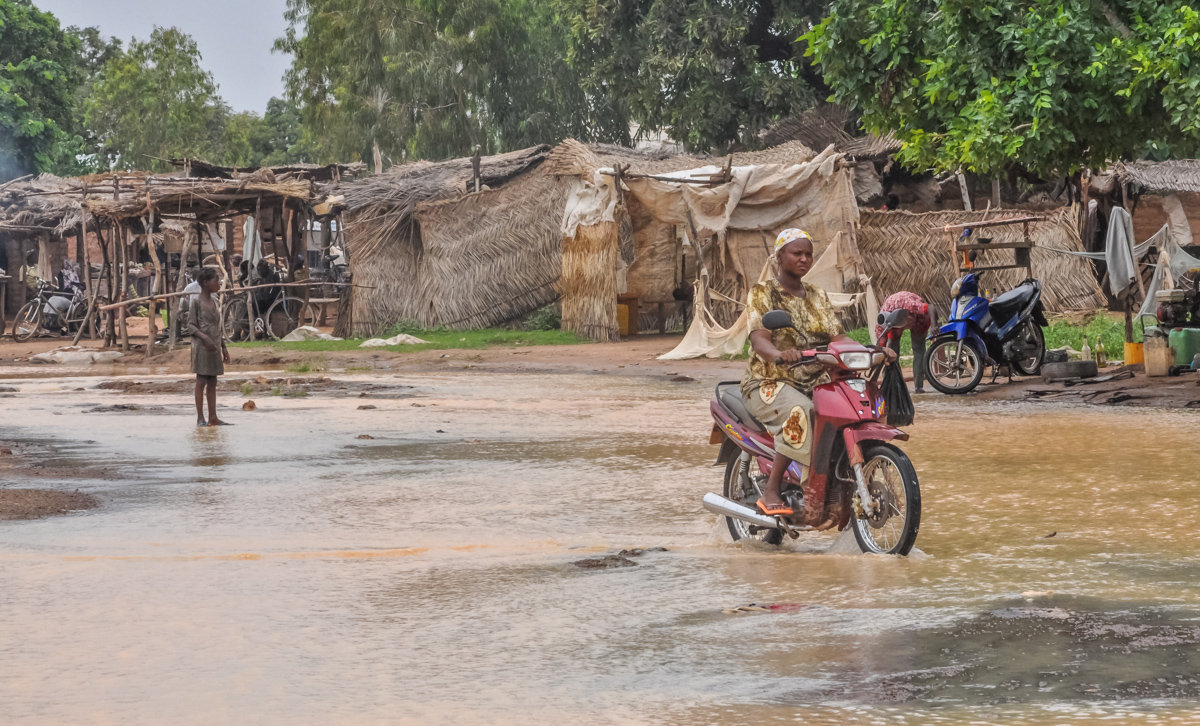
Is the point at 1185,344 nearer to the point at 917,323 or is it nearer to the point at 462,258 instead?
the point at 917,323

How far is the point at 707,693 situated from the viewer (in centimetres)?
411

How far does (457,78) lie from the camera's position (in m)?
43.1

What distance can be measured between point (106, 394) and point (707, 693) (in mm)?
14943

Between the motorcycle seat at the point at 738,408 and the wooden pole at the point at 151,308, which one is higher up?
the wooden pole at the point at 151,308

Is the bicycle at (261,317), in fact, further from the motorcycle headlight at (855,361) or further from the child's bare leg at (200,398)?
the motorcycle headlight at (855,361)

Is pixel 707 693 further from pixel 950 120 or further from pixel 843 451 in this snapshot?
pixel 950 120

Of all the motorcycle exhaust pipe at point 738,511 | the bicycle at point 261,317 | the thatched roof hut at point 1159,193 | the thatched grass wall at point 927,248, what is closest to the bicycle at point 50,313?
the bicycle at point 261,317

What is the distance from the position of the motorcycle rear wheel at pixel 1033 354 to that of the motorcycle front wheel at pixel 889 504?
10137 mm

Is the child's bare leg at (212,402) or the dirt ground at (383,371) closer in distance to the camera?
the dirt ground at (383,371)

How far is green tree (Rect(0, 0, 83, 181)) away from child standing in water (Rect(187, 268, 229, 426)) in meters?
29.9

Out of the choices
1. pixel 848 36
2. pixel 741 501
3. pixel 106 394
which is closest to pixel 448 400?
pixel 106 394

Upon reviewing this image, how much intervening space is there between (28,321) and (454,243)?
37.8 ft

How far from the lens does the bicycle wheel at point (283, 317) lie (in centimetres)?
2830

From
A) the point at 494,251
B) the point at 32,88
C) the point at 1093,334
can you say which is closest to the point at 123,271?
the point at 494,251
